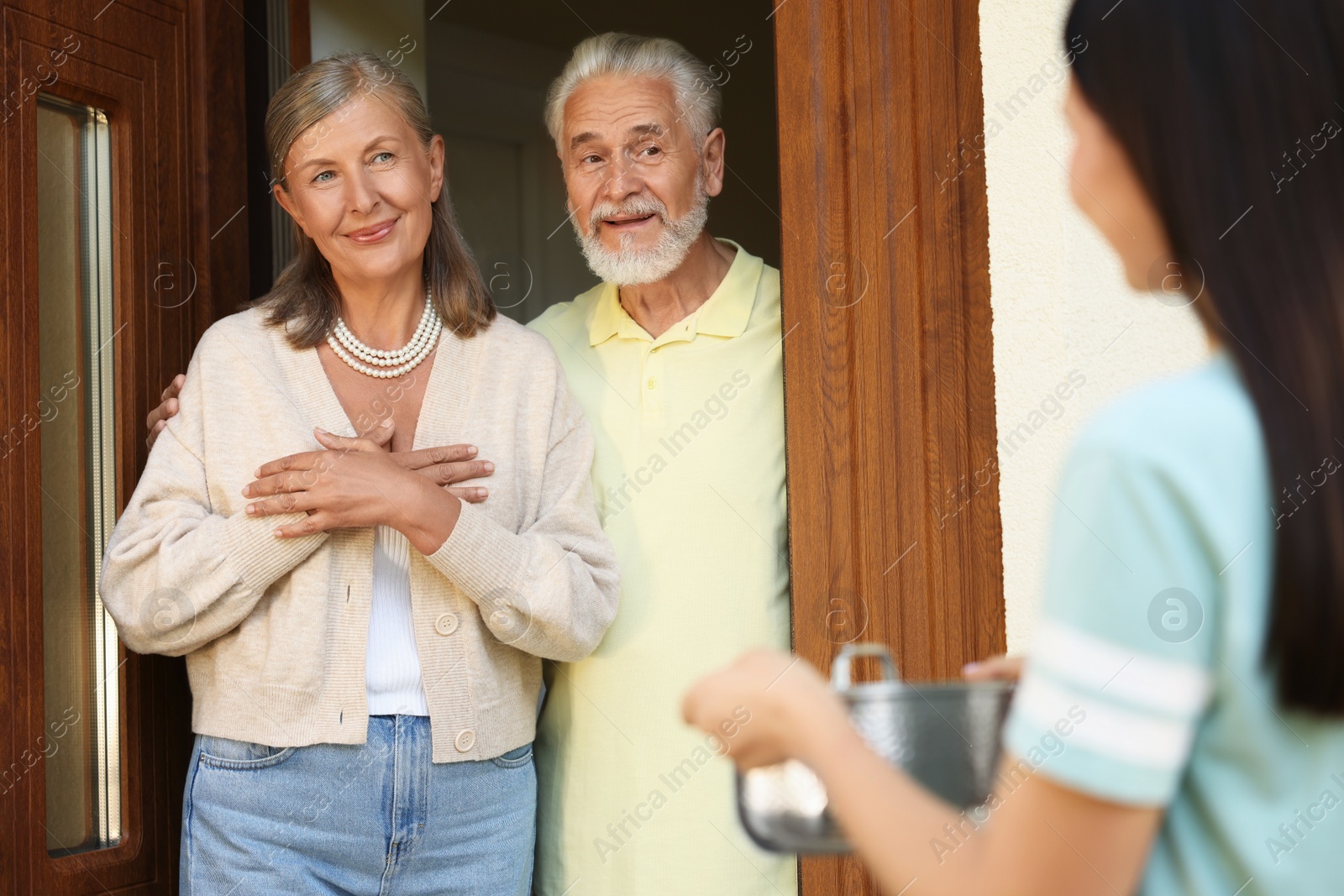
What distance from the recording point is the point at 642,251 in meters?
2.30

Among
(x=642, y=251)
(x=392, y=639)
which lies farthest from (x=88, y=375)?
(x=642, y=251)

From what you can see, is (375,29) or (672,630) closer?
(672,630)

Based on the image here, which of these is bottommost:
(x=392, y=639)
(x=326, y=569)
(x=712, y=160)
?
(x=392, y=639)

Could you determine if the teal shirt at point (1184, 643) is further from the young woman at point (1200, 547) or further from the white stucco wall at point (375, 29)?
the white stucco wall at point (375, 29)

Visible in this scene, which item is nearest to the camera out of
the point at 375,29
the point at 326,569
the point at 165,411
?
the point at 326,569

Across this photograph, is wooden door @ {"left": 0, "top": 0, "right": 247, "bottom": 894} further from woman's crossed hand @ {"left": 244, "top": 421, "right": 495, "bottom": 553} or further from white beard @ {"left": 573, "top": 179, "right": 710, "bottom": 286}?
white beard @ {"left": 573, "top": 179, "right": 710, "bottom": 286}

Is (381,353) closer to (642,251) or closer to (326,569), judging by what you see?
(326,569)

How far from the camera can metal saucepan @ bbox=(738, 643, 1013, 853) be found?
761 millimetres

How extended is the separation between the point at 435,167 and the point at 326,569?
712 mm

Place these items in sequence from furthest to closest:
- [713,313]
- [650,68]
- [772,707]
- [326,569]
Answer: [650,68] < [713,313] < [326,569] < [772,707]

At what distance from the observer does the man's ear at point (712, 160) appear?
2457 mm

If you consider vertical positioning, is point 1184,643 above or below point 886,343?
below

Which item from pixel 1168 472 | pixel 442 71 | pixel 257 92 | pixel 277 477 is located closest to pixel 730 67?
pixel 442 71

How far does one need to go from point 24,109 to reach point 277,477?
0.71 meters
